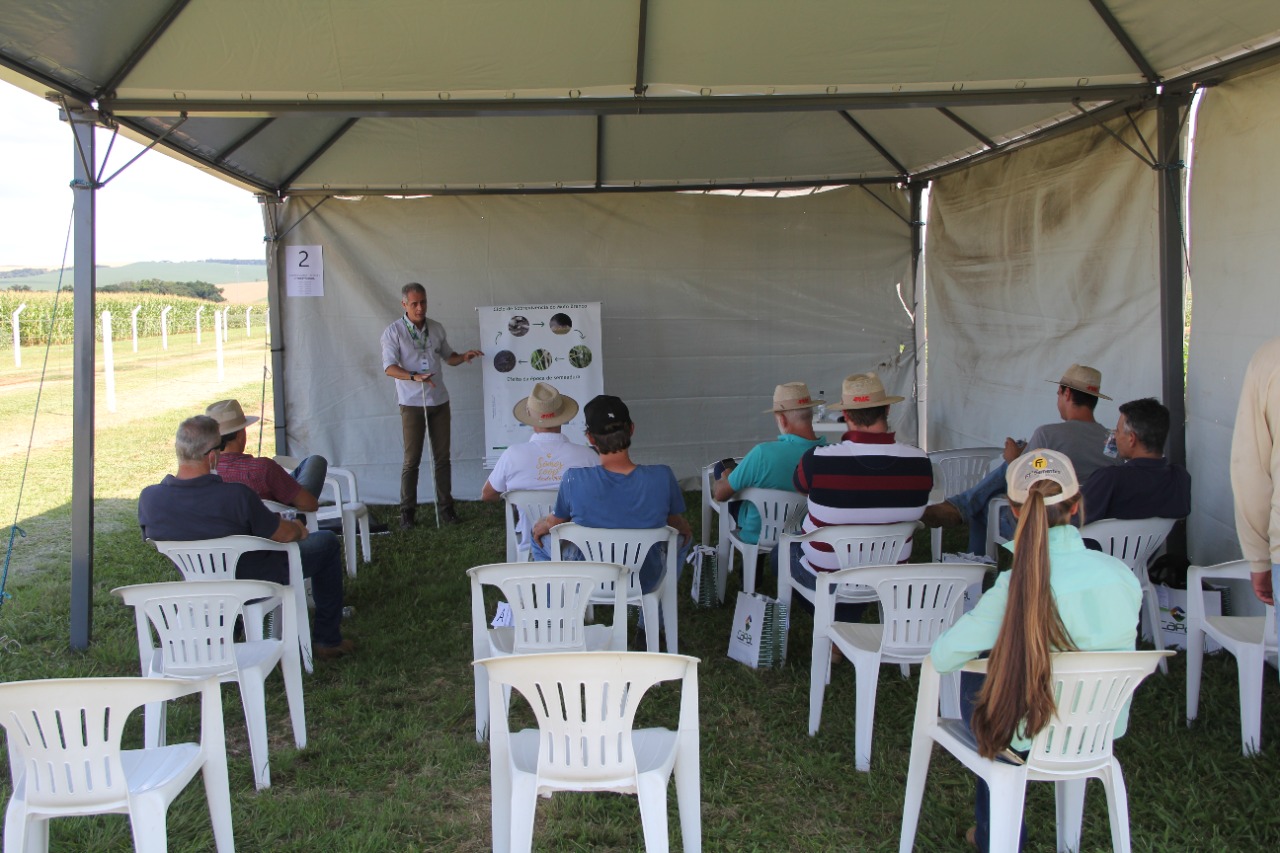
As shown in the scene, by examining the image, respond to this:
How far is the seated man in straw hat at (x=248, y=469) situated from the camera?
3686 millimetres

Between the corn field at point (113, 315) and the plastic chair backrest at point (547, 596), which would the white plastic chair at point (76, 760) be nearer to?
the plastic chair backrest at point (547, 596)

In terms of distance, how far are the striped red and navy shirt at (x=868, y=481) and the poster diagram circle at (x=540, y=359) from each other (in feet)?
11.8

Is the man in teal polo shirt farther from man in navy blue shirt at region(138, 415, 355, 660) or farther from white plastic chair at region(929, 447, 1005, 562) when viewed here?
man in navy blue shirt at region(138, 415, 355, 660)

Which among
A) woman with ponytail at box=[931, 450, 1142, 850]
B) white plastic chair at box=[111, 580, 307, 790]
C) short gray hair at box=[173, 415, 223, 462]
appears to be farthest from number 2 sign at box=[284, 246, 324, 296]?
woman with ponytail at box=[931, 450, 1142, 850]

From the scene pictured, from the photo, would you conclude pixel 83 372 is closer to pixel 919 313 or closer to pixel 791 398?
pixel 791 398

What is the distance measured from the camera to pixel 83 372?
3971 mm

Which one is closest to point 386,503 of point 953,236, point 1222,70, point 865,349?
point 865,349

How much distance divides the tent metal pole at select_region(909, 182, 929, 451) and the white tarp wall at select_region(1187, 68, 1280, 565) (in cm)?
311

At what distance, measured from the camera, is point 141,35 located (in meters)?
3.50

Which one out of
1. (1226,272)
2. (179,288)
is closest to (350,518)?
(1226,272)

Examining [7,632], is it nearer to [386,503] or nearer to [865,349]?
[386,503]

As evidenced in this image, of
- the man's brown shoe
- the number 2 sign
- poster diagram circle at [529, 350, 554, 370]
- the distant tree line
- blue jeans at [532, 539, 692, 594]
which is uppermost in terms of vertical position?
the distant tree line

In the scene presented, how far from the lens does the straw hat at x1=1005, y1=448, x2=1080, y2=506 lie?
6.26 ft

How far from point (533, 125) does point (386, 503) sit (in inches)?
121
